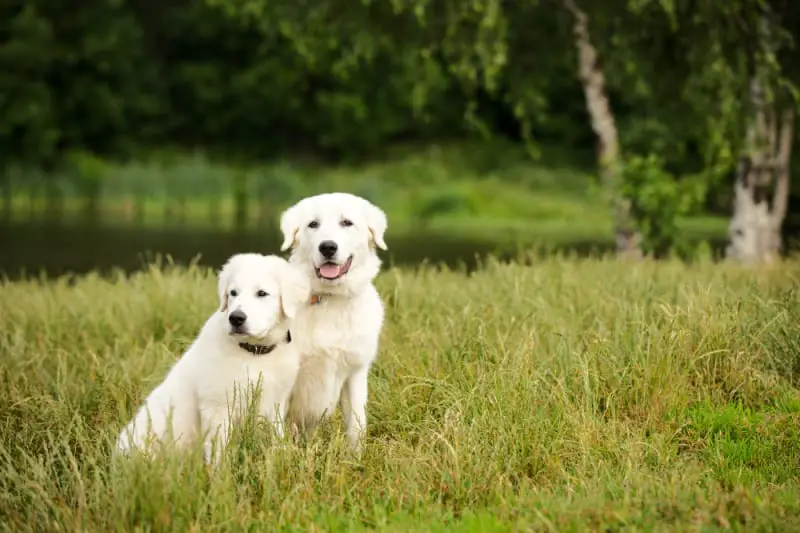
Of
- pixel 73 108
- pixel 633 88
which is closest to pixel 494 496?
pixel 633 88

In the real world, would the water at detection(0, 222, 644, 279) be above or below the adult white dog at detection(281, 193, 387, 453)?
below

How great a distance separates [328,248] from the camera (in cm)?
530

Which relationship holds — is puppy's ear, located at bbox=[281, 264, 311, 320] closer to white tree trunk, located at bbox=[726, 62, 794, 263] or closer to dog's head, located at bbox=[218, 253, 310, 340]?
dog's head, located at bbox=[218, 253, 310, 340]

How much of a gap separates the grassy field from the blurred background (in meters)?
4.33

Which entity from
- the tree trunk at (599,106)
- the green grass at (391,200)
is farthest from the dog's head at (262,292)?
the green grass at (391,200)

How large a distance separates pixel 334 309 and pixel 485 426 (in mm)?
984

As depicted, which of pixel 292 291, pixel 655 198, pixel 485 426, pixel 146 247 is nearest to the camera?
pixel 292 291

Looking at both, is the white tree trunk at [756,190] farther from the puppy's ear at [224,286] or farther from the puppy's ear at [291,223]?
the puppy's ear at [224,286]

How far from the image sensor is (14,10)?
4000 cm

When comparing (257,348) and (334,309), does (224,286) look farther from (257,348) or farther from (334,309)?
(334,309)

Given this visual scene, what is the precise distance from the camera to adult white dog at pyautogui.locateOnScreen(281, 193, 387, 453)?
5.35 m

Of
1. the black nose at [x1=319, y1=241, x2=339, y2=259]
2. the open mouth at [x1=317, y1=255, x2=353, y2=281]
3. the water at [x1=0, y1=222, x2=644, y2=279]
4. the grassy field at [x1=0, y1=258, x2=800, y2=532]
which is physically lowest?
the water at [x1=0, y1=222, x2=644, y2=279]

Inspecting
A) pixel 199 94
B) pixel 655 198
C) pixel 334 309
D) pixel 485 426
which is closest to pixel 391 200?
pixel 199 94

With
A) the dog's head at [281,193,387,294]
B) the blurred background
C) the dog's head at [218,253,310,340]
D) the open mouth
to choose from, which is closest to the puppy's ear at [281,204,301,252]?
the dog's head at [281,193,387,294]
